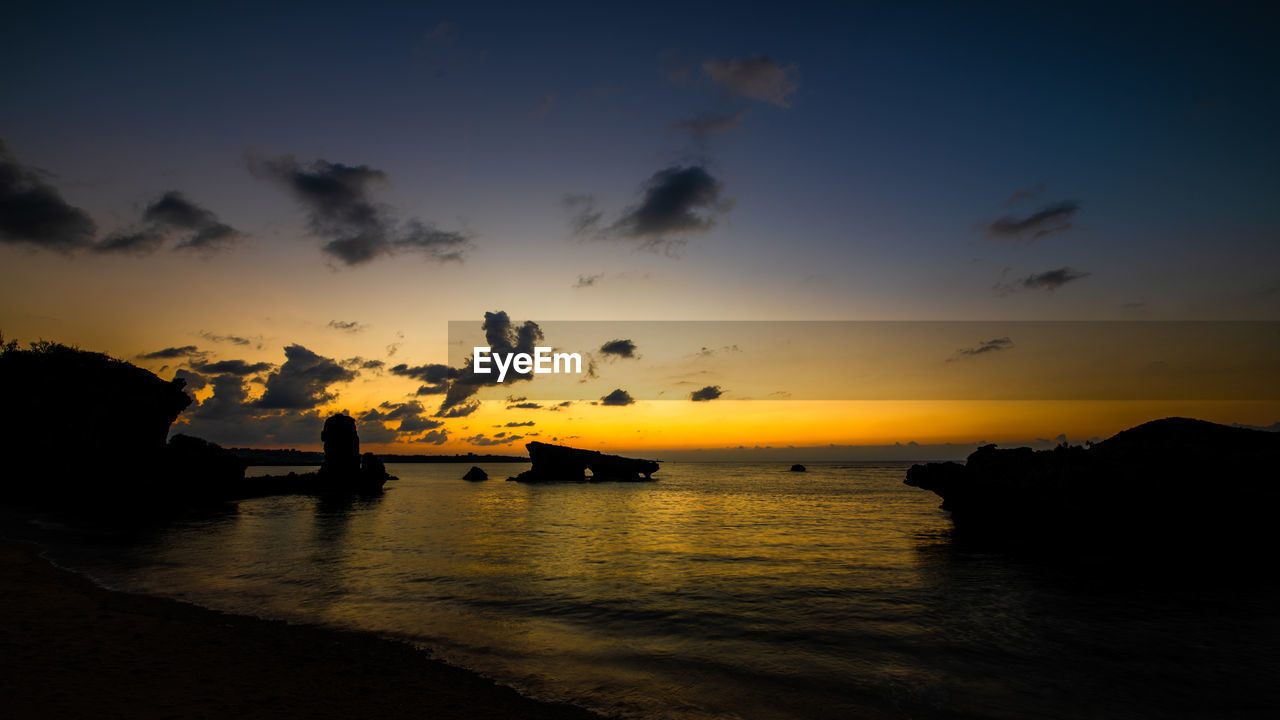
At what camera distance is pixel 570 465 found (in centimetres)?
11144

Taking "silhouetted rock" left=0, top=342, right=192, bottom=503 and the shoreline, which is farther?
"silhouetted rock" left=0, top=342, right=192, bottom=503

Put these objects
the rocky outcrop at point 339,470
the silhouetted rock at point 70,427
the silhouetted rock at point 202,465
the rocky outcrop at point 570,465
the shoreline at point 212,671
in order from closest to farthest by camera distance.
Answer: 1. the shoreline at point 212,671
2. the silhouetted rock at point 70,427
3. the silhouetted rock at point 202,465
4. the rocky outcrop at point 339,470
5. the rocky outcrop at point 570,465

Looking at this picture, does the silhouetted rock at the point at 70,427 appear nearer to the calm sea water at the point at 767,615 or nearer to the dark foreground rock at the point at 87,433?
the dark foreground rock at the point at 87,433

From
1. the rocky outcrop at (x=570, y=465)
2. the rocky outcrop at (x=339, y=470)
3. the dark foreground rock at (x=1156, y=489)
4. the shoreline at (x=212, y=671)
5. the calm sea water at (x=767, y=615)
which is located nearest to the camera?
the shoreline at (x=212, y=671)

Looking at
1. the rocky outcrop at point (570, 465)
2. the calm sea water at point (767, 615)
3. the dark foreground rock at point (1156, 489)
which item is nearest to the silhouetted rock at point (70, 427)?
the calm sea water at point (767, 615)

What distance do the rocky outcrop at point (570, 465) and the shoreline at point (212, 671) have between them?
97.2 meters

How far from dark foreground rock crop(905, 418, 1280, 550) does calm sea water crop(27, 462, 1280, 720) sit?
2.35 m

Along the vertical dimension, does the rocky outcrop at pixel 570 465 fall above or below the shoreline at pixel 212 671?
below

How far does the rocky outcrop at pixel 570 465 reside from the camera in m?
110

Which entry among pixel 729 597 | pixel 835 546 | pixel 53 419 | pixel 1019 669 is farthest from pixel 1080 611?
pixel 53 419

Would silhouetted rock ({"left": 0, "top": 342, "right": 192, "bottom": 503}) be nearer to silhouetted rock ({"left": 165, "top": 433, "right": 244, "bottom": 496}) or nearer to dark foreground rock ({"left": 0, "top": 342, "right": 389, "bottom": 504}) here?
dark foreground rock ({"left": 0, "top": 342, "right": 389, "bottom": 504})

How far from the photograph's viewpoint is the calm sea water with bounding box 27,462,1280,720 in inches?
388

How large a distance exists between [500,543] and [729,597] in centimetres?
1619

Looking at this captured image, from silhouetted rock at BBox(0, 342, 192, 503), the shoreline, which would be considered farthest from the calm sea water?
silhouetted rock at BBox(0, 342, 192, 503)
